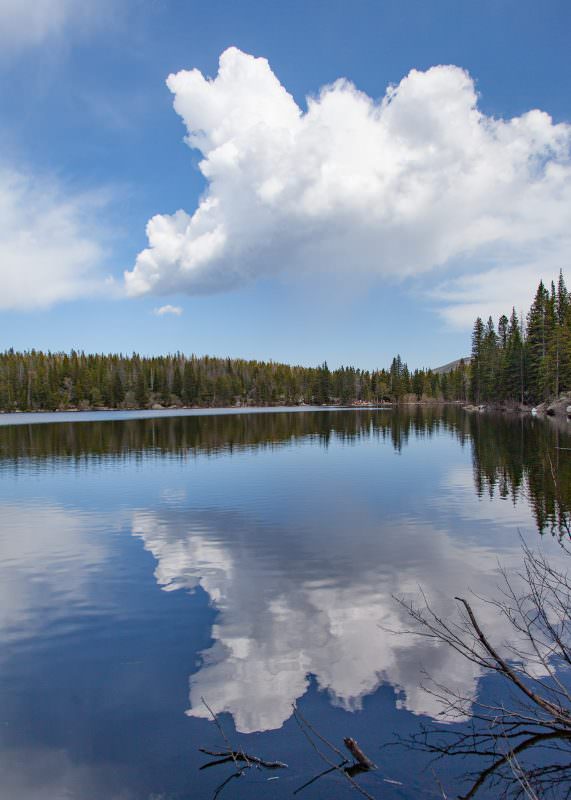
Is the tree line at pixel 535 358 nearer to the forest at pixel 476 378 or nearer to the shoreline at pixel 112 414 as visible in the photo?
the forest at pixel 476 378

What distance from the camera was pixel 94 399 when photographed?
182 metres

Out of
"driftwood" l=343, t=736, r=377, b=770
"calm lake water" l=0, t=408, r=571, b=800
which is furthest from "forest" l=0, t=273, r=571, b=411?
"driftwood" l=343, t=736, r=377, b=770

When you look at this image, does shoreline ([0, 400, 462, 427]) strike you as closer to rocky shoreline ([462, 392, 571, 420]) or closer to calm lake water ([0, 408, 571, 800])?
rocky shoreline ([462, 392, 571, 420])

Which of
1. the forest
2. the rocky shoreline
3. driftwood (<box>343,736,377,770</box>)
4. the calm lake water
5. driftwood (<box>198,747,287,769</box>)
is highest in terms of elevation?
the forest

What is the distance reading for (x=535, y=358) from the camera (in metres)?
93.9

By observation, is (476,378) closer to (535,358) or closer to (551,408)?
(535,358)

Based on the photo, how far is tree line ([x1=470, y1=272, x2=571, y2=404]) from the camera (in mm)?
83812

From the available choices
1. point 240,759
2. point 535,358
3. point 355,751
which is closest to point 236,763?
point 240,759

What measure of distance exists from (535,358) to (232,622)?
96057mm

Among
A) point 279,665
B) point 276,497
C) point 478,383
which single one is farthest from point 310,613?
point 478,383

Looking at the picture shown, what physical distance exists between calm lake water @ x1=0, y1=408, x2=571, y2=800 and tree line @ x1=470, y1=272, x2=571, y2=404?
214 feet

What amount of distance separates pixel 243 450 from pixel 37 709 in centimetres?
3611

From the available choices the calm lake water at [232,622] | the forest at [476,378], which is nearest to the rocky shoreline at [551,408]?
the forest at [476,378]

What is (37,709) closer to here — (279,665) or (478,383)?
(279,665)
